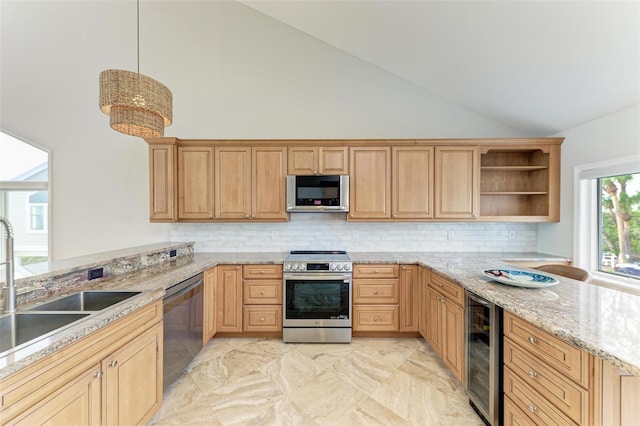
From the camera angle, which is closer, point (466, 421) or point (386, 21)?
point (466, 421)

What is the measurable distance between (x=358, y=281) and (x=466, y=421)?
1.42 metres

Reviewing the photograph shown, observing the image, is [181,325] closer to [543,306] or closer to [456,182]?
[543,306]

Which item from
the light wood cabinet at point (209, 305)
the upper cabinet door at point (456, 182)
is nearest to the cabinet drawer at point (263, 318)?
the light wood cabinet at point (209, 305)

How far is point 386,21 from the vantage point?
2.50 meters

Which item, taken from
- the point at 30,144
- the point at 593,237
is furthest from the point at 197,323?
the point at 593,237

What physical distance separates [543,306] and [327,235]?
2359 millimetres

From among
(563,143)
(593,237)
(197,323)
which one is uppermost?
(563,143)

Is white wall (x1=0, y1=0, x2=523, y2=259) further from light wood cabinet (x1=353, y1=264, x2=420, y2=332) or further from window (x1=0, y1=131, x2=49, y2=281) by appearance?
light wood cabinet (x1=353, y1=264, x2=420, y2=332)

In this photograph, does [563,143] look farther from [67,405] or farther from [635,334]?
[67,405]

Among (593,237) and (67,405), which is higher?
(593,237)

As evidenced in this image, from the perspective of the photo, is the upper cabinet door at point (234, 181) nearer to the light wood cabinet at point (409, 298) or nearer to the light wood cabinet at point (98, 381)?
the light wood cabinet at point (98, 381)

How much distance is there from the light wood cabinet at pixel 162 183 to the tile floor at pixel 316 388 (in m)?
1.64

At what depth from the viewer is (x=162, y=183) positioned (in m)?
3.05

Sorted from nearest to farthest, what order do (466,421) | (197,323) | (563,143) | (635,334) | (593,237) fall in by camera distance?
(635,334)
(466,421)
(197,323)
(593,237)
(563,143)
